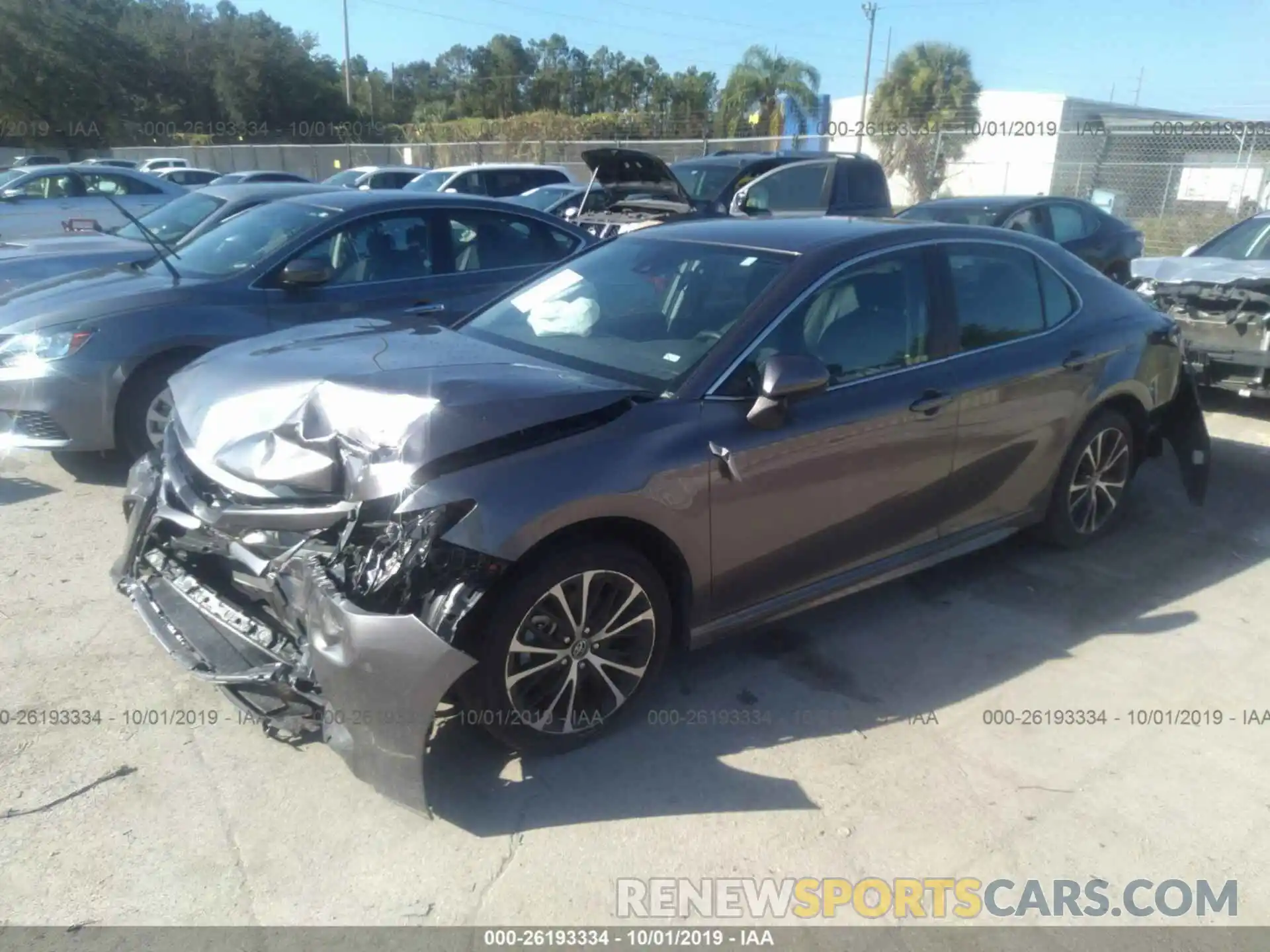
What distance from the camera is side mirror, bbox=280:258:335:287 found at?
18.6ft

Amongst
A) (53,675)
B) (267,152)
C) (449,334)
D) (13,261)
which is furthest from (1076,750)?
(267,152)

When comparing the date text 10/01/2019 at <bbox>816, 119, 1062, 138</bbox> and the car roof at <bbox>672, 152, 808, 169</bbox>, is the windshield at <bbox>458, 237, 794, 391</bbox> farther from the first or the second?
the date text 10/01/2019 at <bbox>816, 119, 1062, 138</bbox>

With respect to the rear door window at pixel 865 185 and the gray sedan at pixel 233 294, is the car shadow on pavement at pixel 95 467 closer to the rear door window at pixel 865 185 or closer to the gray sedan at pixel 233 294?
the gray sedan at pixel 233 294

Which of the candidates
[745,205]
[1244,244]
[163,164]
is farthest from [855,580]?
[163,164]

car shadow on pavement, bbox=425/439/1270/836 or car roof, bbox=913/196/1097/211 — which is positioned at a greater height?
car roof, bbox=913/196/1097/211

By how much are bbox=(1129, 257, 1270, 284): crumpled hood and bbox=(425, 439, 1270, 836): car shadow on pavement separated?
253 centimetres

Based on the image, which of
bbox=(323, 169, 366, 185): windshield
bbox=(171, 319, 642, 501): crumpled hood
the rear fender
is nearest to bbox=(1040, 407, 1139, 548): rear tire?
the rear fender

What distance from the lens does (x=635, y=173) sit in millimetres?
8992

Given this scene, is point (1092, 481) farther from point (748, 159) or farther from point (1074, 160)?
point (1074, 160)

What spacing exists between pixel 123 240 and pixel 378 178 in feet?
31.6

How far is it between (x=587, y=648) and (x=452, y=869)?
2.64 ft

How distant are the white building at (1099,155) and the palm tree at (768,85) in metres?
2.37

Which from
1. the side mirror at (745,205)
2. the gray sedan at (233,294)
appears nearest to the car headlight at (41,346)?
the gray sedan at (233,294)

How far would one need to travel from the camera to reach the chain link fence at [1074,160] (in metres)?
18.4
